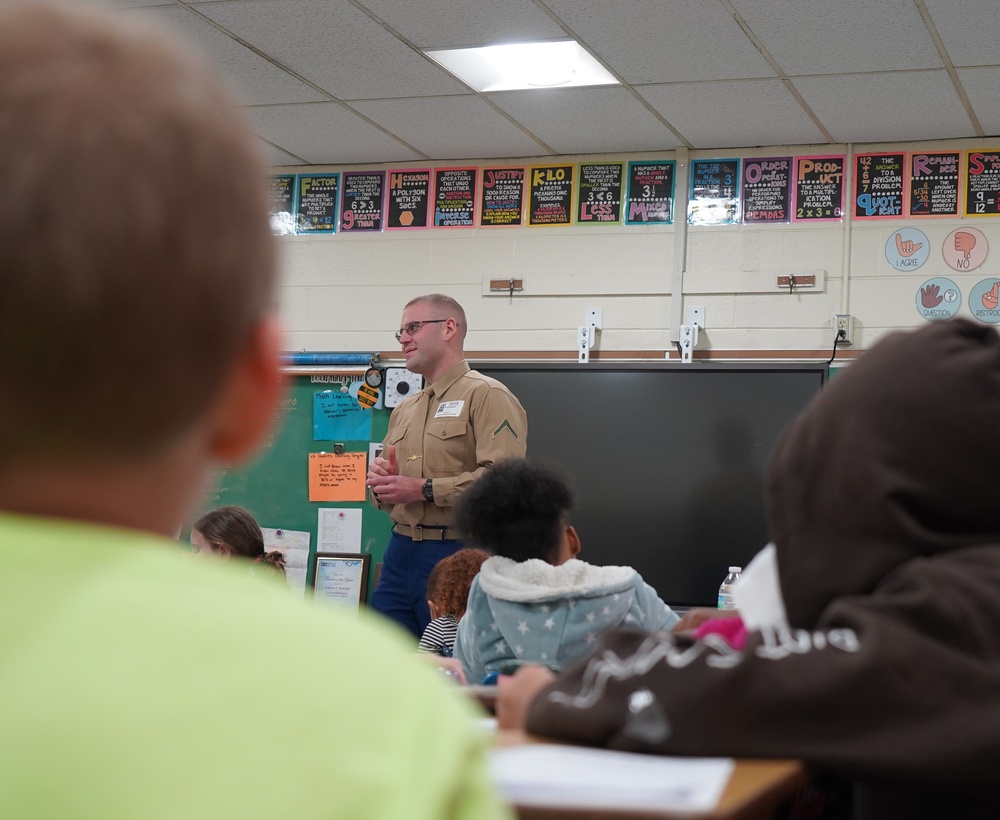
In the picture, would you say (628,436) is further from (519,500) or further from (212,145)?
(212,145)

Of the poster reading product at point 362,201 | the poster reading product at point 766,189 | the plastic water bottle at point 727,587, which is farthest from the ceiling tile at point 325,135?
the plastic water bottle at point 727,587

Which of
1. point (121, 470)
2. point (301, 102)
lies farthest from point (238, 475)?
point (121, 470)

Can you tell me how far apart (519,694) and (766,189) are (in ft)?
15.7

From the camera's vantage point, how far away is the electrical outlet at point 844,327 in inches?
201

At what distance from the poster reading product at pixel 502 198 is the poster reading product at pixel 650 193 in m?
0.54

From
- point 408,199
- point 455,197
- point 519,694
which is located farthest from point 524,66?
point 519,694

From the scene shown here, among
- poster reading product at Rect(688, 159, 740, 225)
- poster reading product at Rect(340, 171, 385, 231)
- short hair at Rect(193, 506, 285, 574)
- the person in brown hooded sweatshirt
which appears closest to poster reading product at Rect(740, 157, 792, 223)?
poster reading product at Rect(688, 159, 740, 225)

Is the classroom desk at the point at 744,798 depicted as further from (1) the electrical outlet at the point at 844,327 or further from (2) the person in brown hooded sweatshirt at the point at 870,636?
(1) the electrical outlet at the point at 844,327

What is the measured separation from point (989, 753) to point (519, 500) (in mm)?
1801

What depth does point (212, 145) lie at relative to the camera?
414 mm

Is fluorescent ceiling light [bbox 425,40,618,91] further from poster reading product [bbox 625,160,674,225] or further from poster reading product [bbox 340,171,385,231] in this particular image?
poster reading product [bbox 340,171,385,231]

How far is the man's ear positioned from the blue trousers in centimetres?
378

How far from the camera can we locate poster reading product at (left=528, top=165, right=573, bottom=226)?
18.4 ft

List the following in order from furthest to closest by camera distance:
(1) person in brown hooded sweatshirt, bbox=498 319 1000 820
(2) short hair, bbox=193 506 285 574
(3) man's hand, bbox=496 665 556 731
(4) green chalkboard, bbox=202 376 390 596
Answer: (4) green chalkboard, bbox=202 376 390 596
(2) short hair, bbox=193 506 285 574
(3) man's hand, bbox=496 665 556 731
(1) person in brown hooded sweatshirt, bbox=498 319 1000 820
